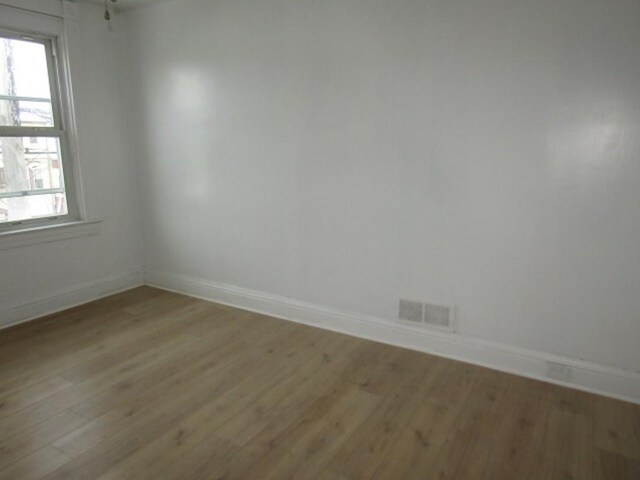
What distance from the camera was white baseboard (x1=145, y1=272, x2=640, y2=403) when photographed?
98.4 inches

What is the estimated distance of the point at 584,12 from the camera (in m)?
2.29

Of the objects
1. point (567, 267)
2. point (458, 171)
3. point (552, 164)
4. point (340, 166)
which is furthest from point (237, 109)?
point (567, 267)

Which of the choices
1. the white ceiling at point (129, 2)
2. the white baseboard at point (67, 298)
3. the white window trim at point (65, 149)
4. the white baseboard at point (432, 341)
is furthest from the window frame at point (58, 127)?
the white baseboard at point (432, 341)

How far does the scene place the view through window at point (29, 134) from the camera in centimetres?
343

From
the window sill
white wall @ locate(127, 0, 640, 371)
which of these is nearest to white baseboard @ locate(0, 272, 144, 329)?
the window sill

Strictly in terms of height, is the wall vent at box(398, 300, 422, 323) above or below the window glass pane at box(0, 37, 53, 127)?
below

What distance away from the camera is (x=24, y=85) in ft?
11.6

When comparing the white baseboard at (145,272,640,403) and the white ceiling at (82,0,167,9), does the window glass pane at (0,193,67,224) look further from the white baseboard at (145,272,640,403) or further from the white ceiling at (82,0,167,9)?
the white ceiling at (82,0,167,9)

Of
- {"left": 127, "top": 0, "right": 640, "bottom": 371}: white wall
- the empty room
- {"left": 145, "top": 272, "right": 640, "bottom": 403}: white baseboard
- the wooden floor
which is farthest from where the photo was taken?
{"left": 145, "top": 272, "right": 640, "bottom": 403}: white baseboard

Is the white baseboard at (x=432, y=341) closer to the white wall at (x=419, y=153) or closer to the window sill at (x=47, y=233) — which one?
the white wall at (x=419, y=153)

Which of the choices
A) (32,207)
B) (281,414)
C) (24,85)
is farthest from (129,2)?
(281,414)

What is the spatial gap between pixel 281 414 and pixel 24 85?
333 centimetres

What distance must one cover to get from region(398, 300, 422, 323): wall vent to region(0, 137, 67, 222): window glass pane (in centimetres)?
310

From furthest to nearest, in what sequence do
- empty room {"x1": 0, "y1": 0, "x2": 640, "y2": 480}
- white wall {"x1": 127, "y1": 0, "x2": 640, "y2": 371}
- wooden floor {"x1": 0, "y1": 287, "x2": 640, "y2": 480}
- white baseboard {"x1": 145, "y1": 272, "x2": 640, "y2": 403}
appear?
white baseboard {"x1": 145, "y1": 272, "x2": 640, "y2": 403}
white wall {"x1": 127, "y1": 0, "x2": 640, "y2": 371}
empty room {"x1": 0, "y1": 0, "x2": 640, "y2": 480}
wooden floor {"x1": 0, "y1": 287, "x2": 640, "y2": 480}
